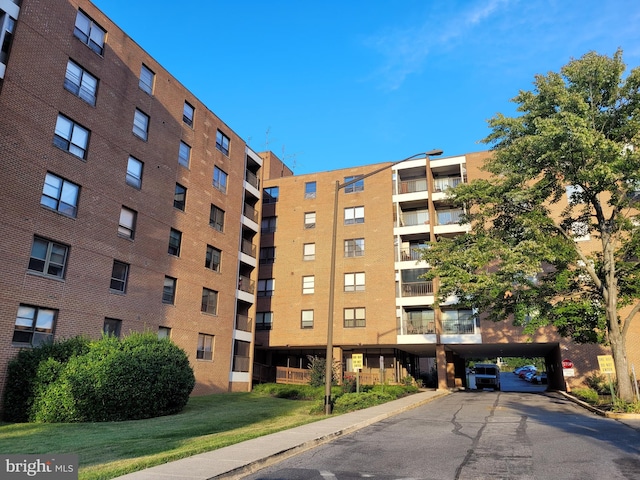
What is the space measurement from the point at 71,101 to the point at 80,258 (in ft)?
23.8

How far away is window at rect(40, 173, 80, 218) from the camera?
19.4m

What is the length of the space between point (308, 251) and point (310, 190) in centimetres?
595

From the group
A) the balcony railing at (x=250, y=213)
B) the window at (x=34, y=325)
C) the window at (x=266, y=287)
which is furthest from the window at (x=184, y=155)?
the window at (x=266, y=287)

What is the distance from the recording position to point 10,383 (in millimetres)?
16578

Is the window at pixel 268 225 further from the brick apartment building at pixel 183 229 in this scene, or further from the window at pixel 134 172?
the window at pixel 134 172

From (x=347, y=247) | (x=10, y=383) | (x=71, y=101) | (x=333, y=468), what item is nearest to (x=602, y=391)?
(x=347, y=247)

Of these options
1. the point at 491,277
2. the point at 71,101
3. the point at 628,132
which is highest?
the point at 71,101

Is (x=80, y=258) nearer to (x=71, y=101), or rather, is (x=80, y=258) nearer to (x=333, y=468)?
(x=71, y=101)

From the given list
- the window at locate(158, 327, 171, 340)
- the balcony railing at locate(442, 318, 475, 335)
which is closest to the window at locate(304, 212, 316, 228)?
the balcony railing at locate(442, 318, 475, 335)

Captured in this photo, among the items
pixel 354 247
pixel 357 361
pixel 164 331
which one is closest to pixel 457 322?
pixel 354 247

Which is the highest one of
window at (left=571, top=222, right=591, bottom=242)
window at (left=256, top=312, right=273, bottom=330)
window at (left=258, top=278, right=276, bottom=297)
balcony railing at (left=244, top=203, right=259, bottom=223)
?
balcony railing at (left=244, top=203, right=259, bottom=223)

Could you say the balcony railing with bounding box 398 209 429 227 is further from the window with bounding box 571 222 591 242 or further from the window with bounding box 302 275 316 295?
the window with bounding box 571 222 591 242

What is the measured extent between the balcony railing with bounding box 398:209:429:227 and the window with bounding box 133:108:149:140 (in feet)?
69.4

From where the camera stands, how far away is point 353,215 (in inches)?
1576
